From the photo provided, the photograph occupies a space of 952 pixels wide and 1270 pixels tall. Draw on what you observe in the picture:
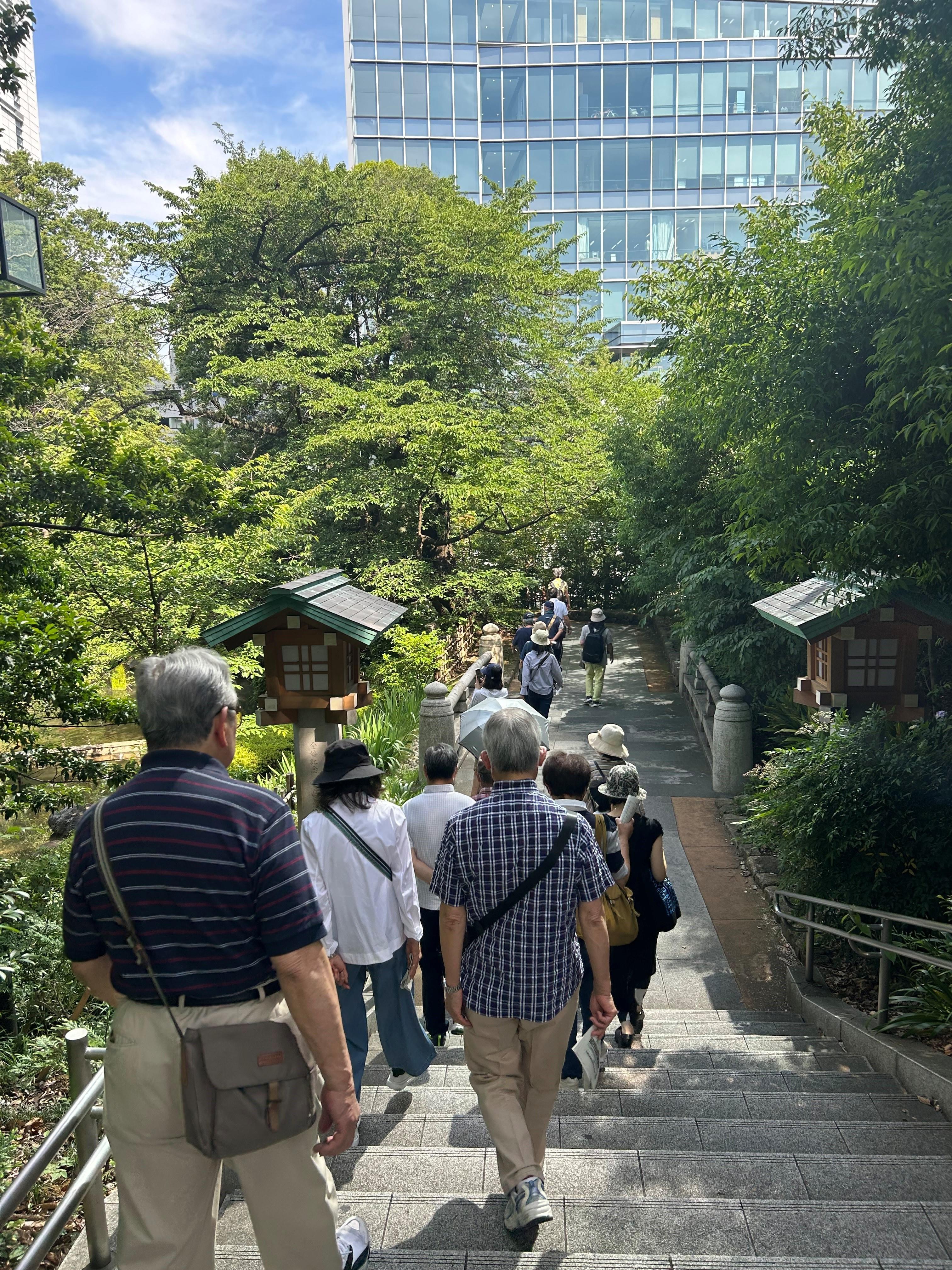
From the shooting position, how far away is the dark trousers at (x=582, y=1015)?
4191 millimetres

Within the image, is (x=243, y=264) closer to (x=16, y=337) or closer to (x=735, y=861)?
(x=16, y=337)

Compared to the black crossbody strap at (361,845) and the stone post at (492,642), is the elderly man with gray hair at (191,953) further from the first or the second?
the stone post at (492,642)

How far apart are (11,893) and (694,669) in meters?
10.4

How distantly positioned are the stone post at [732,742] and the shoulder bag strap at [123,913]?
9.06m

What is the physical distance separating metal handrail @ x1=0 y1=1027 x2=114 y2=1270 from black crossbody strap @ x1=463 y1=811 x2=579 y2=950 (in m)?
1.19

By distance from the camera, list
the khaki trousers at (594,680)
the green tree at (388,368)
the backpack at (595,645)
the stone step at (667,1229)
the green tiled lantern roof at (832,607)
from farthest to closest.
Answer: the green tree at (388,368), the khaki trousers at (594,680), the backpack at (595,645), the green tiled lantern roof at (832,607), the stone step at (667,1229)

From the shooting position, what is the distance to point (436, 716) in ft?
31.6

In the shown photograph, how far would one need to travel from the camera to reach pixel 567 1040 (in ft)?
10.5

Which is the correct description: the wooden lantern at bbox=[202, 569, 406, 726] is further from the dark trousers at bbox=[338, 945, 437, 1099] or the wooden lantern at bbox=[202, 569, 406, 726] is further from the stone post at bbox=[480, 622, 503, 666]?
the stone post at bbox=[480, 622, 503, 666]

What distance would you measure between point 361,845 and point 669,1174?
1.60 metres

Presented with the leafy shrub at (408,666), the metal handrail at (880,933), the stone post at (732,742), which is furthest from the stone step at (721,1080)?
the leafy shrub at (408,666)

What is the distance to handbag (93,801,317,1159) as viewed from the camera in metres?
2.11

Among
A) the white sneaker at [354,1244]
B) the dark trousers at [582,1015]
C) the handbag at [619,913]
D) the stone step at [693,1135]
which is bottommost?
the stone step at [693,1135]

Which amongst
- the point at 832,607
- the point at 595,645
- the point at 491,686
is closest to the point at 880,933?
the point at 832,607
